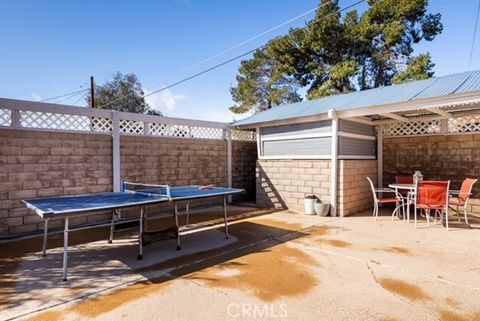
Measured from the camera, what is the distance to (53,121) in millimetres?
5816

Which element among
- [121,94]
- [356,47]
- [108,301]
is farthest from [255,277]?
[121,94]

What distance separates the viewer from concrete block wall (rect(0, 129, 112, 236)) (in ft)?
17.4

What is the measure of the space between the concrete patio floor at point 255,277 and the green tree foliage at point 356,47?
1198 cm

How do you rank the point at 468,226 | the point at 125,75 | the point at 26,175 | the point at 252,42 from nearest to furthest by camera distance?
the point at 26,175 → the point at 468,226 → the point at 252,42 → the point at 125,75

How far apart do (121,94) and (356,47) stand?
17460 mm

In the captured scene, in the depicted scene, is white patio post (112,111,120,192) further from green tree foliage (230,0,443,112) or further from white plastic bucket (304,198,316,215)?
green tree foliage (230,0,443,112)

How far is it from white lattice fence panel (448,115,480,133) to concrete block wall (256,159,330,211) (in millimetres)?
3520

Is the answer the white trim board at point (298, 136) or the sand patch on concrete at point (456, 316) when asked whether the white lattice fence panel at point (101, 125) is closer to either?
the white trim board at point (298, 136)

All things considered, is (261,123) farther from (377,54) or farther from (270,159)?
(377,54)

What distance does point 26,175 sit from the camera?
5.48m

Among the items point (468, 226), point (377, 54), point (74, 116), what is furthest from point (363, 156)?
point (377, 54)

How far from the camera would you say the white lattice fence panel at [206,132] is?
27.7 ft

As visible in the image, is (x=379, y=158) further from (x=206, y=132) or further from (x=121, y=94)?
(x=121, y=94)

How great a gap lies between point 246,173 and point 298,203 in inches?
102
